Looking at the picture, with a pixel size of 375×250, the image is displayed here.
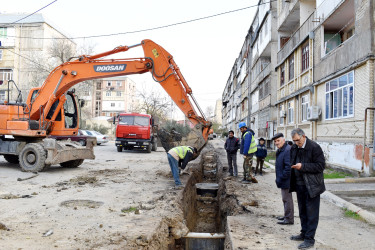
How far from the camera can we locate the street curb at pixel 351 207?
16.6 feet

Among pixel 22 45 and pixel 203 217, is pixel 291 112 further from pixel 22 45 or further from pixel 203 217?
pixel 22 45

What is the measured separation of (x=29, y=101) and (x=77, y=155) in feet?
8.45

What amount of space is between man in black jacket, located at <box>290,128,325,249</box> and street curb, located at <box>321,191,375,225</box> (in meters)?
1.80

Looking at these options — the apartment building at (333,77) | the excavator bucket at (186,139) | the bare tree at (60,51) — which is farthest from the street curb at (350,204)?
the bare tree at (60,51)

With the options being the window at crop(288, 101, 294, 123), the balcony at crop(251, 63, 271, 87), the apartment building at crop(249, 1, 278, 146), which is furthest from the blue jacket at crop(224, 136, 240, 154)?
the balcony at crop(251, 63, 271, 87)

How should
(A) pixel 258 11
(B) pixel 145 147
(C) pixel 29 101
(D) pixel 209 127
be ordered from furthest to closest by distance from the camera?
(A) pixel 258 11
(B) pixel 145 147
(C) pixel 29 101
(D) pixel 209 127

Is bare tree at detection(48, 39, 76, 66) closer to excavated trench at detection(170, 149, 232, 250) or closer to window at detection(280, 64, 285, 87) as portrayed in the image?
window at detection(280, 64, 285, 87)

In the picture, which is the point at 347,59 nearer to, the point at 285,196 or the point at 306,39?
the point at 306,39

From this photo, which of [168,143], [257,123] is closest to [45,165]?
[168,143]

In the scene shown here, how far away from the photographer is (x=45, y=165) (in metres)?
9.92

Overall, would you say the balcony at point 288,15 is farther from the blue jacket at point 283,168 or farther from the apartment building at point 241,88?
the blue jacket at point 283,168

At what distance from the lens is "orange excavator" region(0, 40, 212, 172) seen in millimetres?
9656

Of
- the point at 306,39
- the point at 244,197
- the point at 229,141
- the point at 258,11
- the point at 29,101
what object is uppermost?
the point at 258,11

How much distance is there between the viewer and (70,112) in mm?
11430
